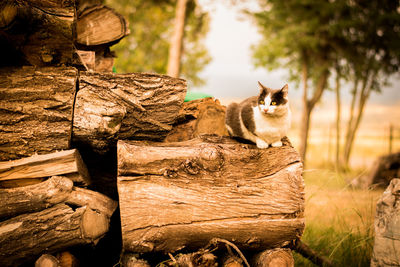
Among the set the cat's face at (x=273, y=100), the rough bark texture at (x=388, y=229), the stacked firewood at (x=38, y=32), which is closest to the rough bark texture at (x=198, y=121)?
the cat's face at (x=273, y=100)

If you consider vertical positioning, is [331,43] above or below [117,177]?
above

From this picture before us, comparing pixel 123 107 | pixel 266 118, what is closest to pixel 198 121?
pixel 266 118

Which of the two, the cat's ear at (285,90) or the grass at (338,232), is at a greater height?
the cat's ear at (285,90)

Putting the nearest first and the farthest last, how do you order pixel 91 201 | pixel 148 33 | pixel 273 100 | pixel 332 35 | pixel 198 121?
pixel 91 201, pixel 273 100, pixel 198 121, pixel 332 35, pixel 148 33

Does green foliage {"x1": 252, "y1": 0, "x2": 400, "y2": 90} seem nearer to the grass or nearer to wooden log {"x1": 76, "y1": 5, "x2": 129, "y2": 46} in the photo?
the grass

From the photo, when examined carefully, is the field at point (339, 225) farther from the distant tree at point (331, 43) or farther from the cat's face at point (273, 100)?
the distant tree at point (331, 43)

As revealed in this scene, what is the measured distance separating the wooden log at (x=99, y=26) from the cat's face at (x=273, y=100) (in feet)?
5.01

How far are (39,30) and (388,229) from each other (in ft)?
9.60

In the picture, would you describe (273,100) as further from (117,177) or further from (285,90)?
(117,177)

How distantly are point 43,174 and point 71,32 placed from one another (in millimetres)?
992

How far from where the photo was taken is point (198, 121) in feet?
8.86

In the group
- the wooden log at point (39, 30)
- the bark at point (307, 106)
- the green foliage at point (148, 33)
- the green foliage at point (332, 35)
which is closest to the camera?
the wooden log at point (39, 30)

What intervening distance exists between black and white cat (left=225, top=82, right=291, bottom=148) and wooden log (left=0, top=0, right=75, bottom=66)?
153cm

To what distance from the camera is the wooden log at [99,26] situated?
9.00 ft
